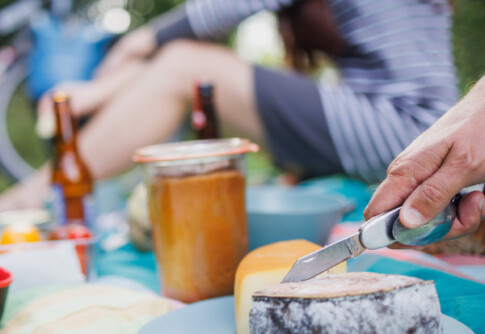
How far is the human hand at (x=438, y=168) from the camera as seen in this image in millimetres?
461

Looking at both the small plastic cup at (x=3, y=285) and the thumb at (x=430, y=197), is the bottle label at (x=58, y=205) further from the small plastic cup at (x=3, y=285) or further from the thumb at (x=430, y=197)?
the thumb at (x=430, y=197)

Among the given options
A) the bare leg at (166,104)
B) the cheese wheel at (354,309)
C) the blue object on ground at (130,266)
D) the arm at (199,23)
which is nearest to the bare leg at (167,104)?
Result: the bare leg at (166,104)

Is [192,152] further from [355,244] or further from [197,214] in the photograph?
[355,244]

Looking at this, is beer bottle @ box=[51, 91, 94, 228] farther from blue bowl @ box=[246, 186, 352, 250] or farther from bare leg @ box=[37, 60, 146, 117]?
bare leg @ box=[37, 60, 146, 117]

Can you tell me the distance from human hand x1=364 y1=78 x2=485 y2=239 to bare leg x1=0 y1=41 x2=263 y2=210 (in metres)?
Result: 0.88

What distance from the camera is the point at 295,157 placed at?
4.66 ft

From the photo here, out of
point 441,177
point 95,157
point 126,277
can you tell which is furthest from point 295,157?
point 441,177

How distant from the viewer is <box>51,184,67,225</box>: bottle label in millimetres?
1001

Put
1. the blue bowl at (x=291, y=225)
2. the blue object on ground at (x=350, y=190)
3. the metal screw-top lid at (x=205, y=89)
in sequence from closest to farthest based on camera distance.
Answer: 1. the blue bowl at (x=291, y=225)
2. the metal screw-top lid at (x=205, y=89)
3. the blue object on ground at (x=350, y=190)

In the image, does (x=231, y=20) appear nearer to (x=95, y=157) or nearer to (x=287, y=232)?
(x=95, y=157)

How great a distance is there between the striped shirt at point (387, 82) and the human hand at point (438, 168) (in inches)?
30.6

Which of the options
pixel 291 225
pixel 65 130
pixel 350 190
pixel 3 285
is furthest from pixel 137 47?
pixel 3 285

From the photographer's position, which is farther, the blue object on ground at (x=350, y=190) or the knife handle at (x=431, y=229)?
the blue object on ground at (x=350, y=190)

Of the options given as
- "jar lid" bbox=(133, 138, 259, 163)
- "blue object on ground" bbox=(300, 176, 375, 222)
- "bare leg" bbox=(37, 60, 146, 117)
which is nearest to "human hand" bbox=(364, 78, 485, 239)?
"jar lid" bbox=(133, 138, 259, 163)
